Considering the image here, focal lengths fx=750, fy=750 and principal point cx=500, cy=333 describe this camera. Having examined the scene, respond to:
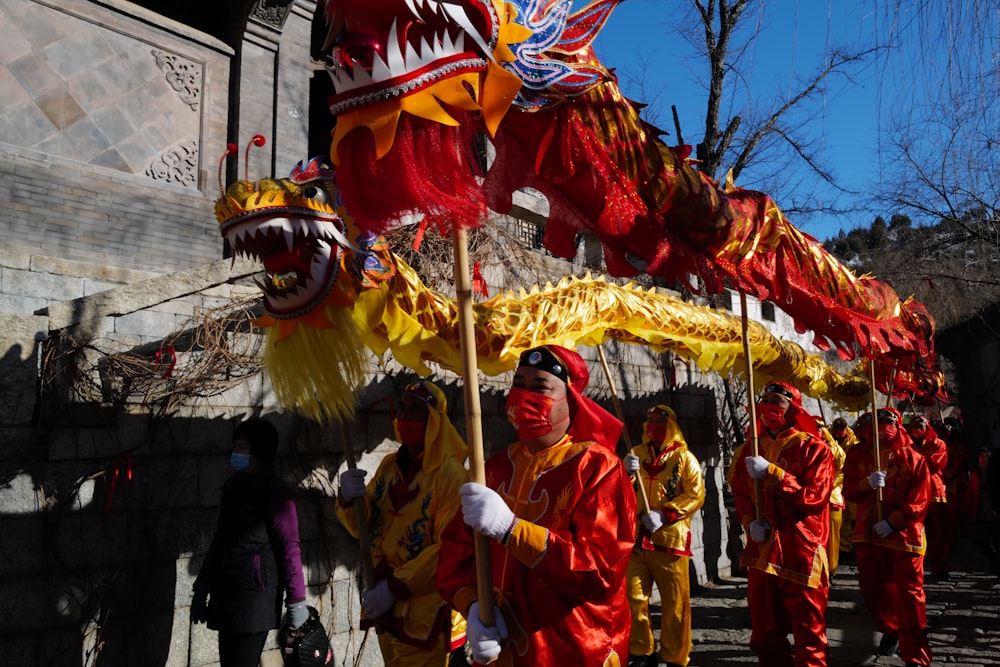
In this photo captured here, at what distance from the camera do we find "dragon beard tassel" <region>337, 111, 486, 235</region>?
8.00 feet

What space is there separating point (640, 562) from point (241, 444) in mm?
3689

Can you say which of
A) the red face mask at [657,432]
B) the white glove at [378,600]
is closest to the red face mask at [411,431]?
the white glove at [378,600]

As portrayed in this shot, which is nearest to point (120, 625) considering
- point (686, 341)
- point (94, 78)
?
point (686, 341)

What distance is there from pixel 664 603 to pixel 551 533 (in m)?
3.99

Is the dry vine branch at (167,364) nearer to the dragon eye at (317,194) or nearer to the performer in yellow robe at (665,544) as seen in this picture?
the dragon eye at (317,194)

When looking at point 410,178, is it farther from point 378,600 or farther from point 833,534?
point 833,534

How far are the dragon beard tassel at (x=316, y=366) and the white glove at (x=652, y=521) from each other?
11.0 ft

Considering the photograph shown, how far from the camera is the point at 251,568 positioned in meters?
3.92

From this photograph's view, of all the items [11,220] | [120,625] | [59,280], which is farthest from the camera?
[11,220]

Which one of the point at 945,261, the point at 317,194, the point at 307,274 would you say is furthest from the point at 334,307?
the point at 945,261

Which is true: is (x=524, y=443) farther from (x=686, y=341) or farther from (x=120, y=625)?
(x=686, y=341)

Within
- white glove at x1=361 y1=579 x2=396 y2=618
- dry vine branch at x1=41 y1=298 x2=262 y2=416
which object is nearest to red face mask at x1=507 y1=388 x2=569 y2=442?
white glove at x1=361 y1=579 x2=396 y2=618

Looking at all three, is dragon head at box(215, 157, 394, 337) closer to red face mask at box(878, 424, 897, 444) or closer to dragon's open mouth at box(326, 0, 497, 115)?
dragon's open mouth at box(326, 0, 497, 115)

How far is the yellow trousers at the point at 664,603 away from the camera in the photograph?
5934 mm
